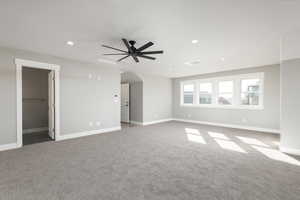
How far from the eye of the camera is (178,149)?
3520 mm

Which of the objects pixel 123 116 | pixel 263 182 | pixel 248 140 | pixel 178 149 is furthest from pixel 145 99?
pixel 263 182

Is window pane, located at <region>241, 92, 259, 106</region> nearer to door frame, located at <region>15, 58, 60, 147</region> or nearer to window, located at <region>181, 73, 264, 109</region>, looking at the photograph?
window, located at <region>181, 73, 264, 109</region>

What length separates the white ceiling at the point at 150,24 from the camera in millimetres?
1984

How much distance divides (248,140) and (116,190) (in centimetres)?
418

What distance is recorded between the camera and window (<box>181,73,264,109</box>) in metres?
5.65

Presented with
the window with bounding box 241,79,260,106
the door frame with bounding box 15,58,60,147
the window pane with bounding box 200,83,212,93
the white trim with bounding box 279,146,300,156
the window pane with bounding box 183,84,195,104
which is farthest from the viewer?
the window pane with bounding box 183,84,195,104

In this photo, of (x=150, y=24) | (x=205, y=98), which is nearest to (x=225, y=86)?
(x=205, y=98)

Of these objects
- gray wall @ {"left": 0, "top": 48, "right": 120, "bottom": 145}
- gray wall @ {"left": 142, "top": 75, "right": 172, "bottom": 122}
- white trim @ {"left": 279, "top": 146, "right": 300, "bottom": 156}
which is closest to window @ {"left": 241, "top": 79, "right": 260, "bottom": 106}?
white trim @ {"left": 279, "top": 146, "right": 300, "bottom": 156}

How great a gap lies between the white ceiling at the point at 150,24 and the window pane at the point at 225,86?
8.55 ft

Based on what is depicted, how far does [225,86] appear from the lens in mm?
6410

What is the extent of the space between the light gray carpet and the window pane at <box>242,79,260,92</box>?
2.78 meters

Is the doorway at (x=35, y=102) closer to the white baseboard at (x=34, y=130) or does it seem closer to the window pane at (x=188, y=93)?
the white baseboard at (x=34, y=130)

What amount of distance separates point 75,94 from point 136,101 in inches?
118

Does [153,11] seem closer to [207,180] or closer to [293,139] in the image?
[207,180]
